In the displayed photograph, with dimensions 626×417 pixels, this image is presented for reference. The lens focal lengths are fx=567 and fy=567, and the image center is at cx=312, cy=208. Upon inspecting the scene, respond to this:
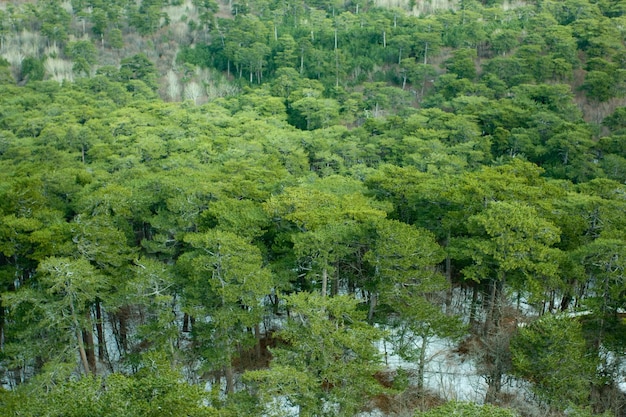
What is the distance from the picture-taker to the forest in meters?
17.7

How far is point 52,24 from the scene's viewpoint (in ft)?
224

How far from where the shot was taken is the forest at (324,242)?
58.0ft

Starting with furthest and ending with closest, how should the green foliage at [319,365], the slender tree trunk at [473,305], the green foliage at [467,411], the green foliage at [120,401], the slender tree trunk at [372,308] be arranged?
1. the slender tree trunk at [473,305]
2. the slender tree trunk at [372,308]
3. the green foliage at [319,365]
4. the green foliage at [467,411]
5. the green foliage at [120,401]

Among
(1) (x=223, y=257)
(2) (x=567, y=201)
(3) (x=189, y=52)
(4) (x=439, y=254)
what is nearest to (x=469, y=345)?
(4) (x=439, y=254)

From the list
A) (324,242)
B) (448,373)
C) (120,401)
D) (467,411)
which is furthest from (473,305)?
(120,401)

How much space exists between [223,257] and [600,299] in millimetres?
13231

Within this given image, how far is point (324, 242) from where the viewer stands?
21.4 metres

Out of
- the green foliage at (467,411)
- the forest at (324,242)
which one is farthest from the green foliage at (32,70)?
the green foliage at (467,411)

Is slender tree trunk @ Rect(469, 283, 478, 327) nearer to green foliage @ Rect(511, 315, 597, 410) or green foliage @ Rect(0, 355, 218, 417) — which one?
green foliage @ Rect(511, 315, 597, 410)

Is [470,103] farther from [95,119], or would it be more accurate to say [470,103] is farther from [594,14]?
[95,119]

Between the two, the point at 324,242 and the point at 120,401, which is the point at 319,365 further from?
the point at 324,242

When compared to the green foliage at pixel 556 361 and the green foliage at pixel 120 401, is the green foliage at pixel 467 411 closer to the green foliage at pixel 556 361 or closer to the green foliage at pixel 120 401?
the green foliage at pixel 556 361

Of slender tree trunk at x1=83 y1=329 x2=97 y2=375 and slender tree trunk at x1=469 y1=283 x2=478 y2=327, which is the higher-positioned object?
slender tree trunk at x1=469 y1=283 x2=478 y2=327

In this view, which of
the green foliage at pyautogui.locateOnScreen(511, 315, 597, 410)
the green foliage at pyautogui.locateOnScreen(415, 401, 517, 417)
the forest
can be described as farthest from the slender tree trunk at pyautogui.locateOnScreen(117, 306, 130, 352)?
the green foliage at pyautogui.locateOnScreen(511, 315, 597, 410)
